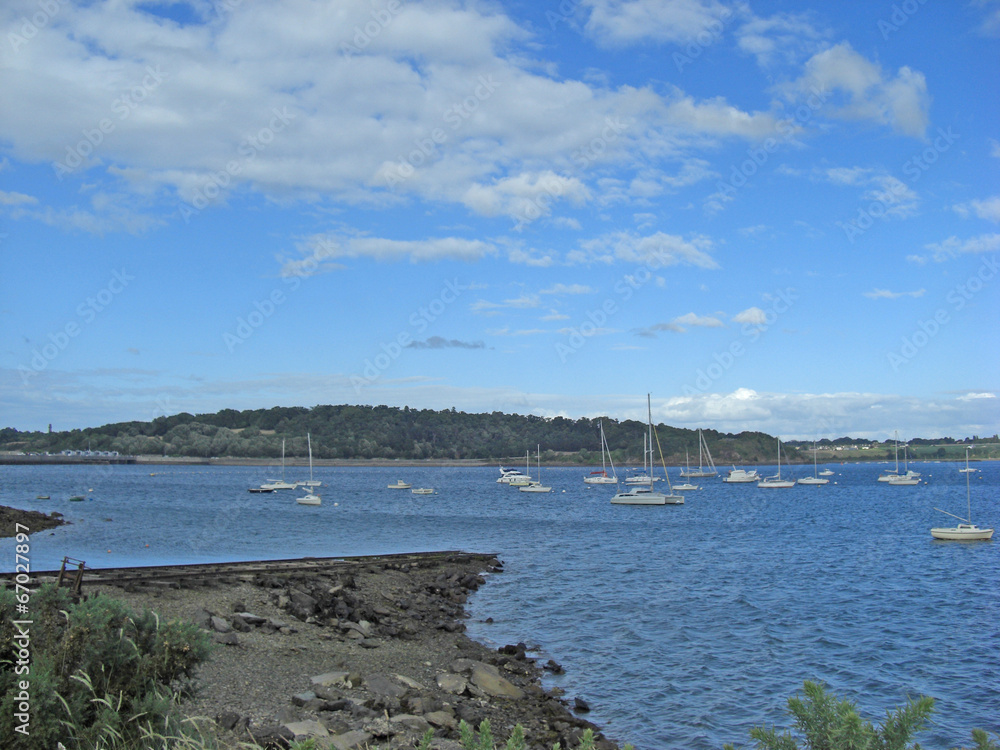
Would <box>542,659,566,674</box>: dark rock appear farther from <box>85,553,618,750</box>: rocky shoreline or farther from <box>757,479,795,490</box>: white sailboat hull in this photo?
<box>757,479,795,490</box>: white sailboat hull

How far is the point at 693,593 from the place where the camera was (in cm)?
3186

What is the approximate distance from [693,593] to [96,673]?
2793 centimetres

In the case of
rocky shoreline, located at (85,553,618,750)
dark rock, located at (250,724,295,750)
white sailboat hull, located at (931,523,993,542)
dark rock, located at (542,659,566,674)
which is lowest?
white sailboat hull, located at (931,523,993,542)

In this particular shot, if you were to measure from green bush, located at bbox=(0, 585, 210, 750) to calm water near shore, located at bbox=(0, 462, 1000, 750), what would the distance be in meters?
7.80

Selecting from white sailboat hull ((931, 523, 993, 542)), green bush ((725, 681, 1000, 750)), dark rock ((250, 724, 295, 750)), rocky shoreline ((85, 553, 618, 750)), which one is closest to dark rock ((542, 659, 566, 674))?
rocky shoreline ((85, 553, 618, 750))

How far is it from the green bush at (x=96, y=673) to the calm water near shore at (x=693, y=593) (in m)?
7.80

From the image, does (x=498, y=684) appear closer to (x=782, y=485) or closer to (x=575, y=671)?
(x=575, y=671)

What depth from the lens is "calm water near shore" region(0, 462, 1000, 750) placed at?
18.4 metres

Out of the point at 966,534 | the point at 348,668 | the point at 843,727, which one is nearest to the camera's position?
the point at 843,727

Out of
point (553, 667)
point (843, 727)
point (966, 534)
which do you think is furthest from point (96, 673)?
point (966, 534)

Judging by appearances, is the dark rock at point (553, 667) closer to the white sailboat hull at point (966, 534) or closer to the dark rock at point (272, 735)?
the dark rock at point (272, 735)

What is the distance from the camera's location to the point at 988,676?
20.1 m

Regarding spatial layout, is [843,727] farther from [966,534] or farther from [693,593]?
[966,534]

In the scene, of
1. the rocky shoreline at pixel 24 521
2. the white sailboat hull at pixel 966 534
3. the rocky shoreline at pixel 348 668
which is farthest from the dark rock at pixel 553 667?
the white sailboat hull at pixel 966 534
